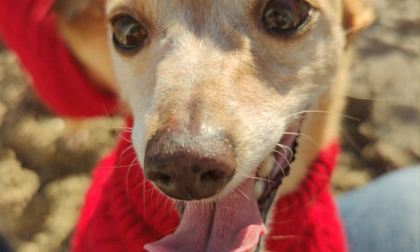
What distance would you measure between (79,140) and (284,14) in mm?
1908

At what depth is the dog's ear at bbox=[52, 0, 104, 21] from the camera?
6.10 ft

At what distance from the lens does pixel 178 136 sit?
1075 millimetres

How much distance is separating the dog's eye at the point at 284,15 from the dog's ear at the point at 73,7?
30.7 inches

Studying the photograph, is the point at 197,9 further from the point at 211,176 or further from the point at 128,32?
the point at 211,176

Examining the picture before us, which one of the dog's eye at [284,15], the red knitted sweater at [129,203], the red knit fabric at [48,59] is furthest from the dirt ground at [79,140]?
the dog's eye at [284,15]

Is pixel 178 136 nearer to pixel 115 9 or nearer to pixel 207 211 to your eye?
pixel 207 211

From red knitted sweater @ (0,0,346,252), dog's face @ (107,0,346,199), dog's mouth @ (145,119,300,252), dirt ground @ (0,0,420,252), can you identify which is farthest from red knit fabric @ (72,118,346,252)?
dirt ground @ (0,0,420,252)

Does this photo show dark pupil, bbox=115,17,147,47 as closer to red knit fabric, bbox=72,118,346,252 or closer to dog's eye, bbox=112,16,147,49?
dog's eye, bbox=112,16,147,49

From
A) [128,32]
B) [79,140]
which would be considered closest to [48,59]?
[128,32]

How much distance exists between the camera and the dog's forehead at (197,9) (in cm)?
137

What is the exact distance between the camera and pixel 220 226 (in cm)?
133

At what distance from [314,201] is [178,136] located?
2.67 ft

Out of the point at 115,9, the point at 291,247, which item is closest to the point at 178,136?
the point at 115,9

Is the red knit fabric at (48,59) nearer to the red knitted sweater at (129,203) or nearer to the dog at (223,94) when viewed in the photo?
the red knitted sweater at (129,203)
